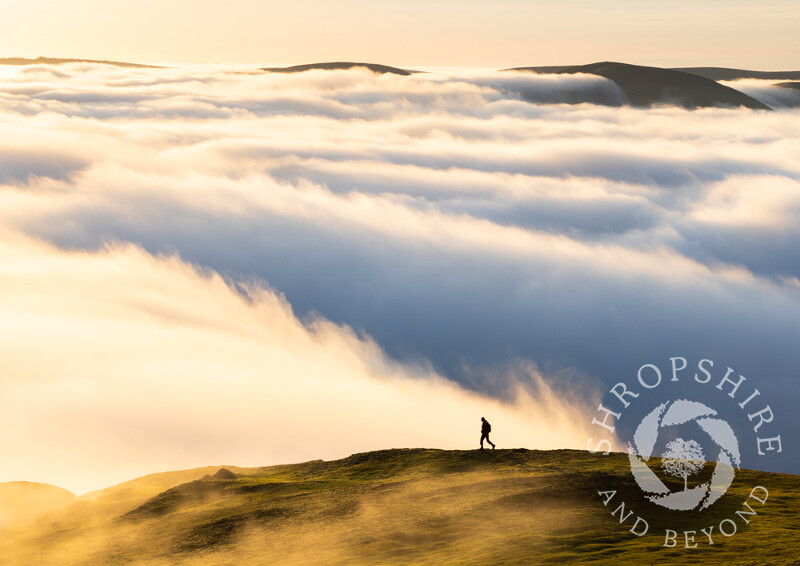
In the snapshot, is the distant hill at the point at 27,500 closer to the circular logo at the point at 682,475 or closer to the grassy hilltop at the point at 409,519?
the grassy hilltop at the point at 409,519

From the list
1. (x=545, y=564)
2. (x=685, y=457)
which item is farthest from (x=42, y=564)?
(x=685, y=457)

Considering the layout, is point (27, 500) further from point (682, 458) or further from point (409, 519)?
point (682, 458)

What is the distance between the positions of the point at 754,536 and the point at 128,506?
51.4m

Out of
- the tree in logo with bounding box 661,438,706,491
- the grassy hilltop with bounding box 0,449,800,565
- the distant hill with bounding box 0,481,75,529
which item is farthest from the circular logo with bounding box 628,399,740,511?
the distant hill with bounding box 0,481,75,529

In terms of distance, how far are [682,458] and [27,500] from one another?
61465 mm

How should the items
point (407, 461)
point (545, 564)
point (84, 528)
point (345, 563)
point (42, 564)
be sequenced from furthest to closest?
point (407, 461) → point (84, 528) → point (42, 564) → point (345, 563) → point (545, 564)

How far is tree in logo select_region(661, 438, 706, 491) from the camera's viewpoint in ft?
199

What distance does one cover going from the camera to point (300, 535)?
59.3 metres

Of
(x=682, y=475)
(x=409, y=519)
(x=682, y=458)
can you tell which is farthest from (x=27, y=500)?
(x=682, y=475)

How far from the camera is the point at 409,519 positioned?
58.4 meters

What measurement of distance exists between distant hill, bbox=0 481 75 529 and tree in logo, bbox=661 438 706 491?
54.5 m

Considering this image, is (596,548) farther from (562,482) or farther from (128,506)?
(128,506)

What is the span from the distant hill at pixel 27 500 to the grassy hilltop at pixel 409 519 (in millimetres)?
2919

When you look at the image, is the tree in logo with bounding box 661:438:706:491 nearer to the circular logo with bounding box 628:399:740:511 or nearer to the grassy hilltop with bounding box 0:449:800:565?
the circular logo with bounding box 628:399:740:511
